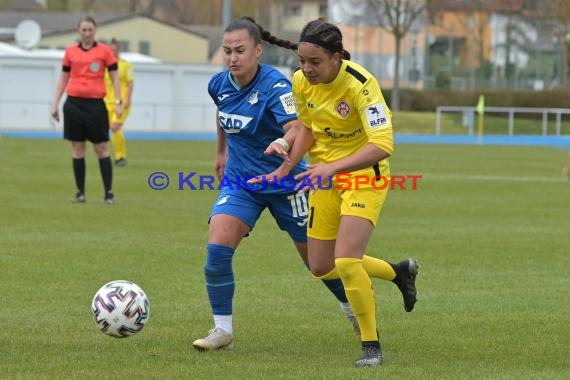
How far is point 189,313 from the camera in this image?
8.20m

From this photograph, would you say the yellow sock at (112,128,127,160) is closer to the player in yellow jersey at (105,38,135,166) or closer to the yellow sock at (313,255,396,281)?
the player in yellow jersey at (105,38,135,166)

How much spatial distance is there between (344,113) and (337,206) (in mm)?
526

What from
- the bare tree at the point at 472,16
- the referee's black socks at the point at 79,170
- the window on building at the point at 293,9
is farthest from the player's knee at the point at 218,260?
the window on building at the point at 293,9

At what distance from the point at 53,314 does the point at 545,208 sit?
10350 millimetres

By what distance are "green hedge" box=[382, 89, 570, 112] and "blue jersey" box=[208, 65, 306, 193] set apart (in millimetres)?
50710

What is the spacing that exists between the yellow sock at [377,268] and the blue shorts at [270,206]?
0.40m

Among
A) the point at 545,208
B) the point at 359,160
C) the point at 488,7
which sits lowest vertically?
the point at 545,208

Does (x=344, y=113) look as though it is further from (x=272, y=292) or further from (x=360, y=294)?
(x=272, y=292)

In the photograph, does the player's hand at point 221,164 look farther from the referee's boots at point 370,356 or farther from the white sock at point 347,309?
the referee's boots at point 370,356

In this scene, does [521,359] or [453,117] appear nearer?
[521,359]

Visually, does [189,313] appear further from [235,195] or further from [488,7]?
[488,7]

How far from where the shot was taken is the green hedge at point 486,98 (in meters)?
56.7

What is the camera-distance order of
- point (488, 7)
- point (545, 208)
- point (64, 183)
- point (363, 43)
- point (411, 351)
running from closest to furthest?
point (411, 351)
point (545, 208)
point (64, 183)
point (488, 7)
point (363, 43)

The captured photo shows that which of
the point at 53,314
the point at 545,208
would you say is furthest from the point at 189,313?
Result: the point at 545,208
